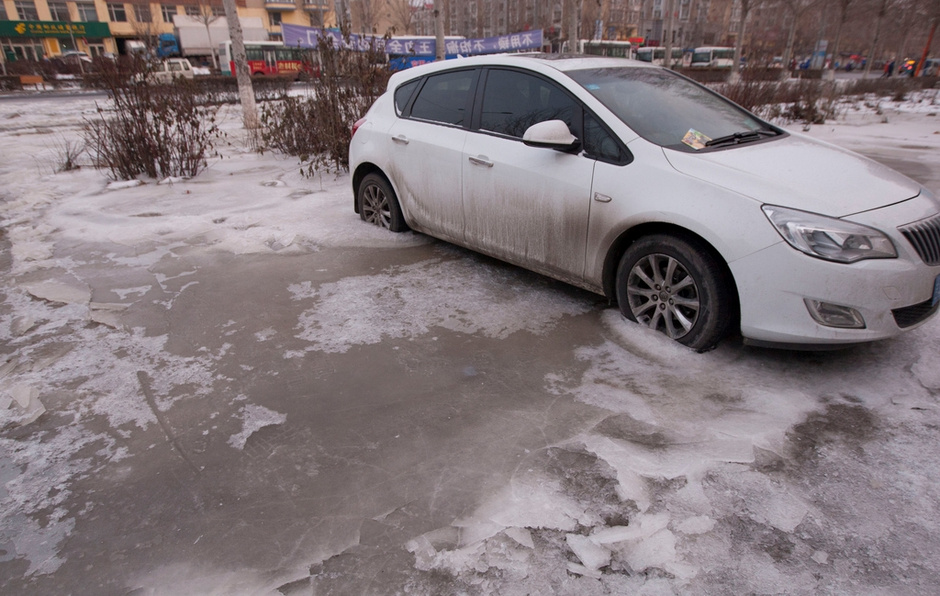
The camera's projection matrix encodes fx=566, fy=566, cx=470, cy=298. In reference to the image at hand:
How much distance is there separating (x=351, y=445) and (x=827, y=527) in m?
1.99

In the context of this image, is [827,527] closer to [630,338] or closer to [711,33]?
[630,338]

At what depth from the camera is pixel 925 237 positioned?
2.93 meters

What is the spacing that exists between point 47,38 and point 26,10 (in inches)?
98.8

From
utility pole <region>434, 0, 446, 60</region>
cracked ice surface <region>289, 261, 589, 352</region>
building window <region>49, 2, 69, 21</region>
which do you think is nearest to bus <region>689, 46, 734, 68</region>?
utility pole <region>434, 0, 446, 60</region>

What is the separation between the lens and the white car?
2.84m

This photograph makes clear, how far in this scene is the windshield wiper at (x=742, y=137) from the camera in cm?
359

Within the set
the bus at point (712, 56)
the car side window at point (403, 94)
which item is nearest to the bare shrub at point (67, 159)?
the car side window at point (403, 94)

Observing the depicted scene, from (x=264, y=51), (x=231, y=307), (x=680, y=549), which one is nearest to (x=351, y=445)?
(x=680, y=549)

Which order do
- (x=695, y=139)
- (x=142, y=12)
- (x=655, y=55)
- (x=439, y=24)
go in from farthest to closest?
1. (x=142, y=12)
2. (x=655, y=55)
3. (x=439, y=24)
4. (x=695, y=139)

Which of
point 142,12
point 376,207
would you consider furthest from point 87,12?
point 376,207

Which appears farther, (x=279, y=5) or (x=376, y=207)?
(x=279, y=5)

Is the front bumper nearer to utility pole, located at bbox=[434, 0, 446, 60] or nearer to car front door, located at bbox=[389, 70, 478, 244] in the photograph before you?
car front door, located at bbox=[389, 70, 478, 244]

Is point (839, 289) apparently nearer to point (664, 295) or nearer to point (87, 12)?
point (664, 295)

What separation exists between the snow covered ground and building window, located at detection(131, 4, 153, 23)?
5943 centimetres
